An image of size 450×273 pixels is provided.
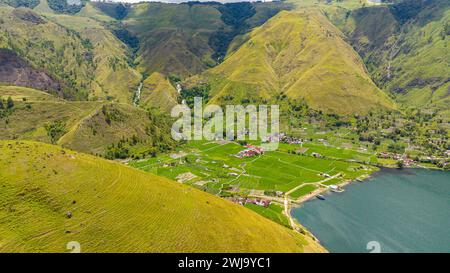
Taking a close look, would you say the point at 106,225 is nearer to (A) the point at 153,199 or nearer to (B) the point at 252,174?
(A) the point at 153,199

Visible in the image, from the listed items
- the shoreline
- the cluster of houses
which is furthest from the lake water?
the cluster of houses

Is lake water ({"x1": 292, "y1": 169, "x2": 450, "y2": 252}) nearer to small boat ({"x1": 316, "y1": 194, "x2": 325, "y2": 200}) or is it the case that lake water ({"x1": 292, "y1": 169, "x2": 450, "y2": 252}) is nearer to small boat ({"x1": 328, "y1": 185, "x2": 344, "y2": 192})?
small boat ({"x1": 316, "y1": 194, "x2": 325, "y2": 200})

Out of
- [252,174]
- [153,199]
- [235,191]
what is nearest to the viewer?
[153,199]

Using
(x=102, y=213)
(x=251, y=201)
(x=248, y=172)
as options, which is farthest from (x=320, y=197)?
(x=102, y=213)

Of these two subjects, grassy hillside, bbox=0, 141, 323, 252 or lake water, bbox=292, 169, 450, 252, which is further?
lake water, bbox=292, 169, 450, 252

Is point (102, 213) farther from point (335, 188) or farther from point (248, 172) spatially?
point (335, 188)
